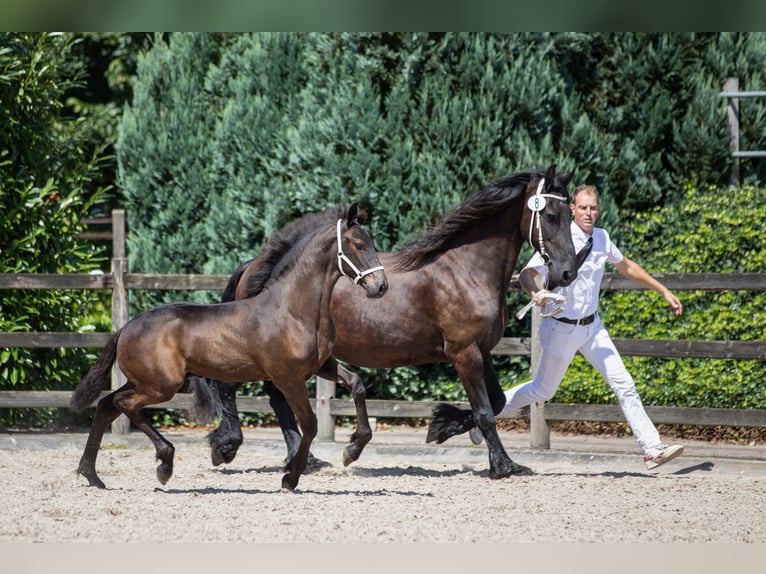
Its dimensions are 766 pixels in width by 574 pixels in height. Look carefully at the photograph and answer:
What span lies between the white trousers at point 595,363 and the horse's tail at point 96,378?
2.79m

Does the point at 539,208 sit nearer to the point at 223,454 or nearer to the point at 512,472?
the point at 512,472

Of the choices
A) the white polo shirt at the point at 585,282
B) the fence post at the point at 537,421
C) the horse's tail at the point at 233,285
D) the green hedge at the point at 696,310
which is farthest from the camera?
the green hedge at the point at 696,310

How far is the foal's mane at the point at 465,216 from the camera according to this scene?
6.82m

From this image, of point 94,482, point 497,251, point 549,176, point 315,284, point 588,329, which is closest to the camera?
point 315,284

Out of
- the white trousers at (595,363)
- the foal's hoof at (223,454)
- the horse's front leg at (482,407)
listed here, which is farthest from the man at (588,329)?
the foal's hoof at (223,454)

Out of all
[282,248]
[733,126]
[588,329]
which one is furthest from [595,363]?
[733,126]

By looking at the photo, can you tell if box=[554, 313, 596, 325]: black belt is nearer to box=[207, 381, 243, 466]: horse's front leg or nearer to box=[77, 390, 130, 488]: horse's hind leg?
box=[207, 381, 243, 466]: horse's front leg

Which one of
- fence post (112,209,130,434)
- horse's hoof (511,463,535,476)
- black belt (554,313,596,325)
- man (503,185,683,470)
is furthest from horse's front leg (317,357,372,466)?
fence post (112,209,130,434)

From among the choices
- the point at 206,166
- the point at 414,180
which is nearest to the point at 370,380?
the point at 414,180

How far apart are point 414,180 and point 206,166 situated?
227 centimetres

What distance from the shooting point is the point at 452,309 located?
6953 mm

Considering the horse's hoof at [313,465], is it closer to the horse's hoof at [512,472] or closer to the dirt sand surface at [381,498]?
the dirt sand surface at [381,498]

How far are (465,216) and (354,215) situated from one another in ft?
4.12

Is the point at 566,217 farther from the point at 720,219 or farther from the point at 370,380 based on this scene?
the point at 370,380
